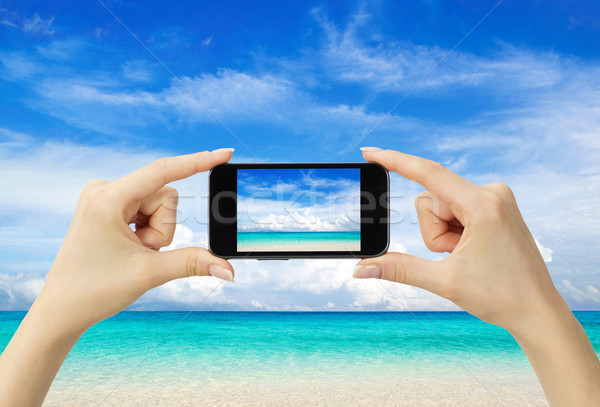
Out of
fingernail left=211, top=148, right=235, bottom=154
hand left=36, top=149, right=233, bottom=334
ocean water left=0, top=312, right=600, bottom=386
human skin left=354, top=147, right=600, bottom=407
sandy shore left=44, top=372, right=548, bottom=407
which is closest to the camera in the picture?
human skin left=354, top=147, right=600, bottom=407

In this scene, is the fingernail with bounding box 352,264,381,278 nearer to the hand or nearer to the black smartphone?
the black smartphone

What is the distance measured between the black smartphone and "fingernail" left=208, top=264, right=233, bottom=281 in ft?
0.83

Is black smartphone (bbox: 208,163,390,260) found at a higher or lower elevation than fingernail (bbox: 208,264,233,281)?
higher

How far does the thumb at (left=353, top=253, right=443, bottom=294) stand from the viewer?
8.28ft

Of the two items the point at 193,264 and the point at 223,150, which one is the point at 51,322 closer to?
the point at 193,264

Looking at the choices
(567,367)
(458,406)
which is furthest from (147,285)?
(458,406)

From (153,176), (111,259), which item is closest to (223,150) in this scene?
(153,176)

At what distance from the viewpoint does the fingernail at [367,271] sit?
2.63 m

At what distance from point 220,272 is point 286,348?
56.7 ft

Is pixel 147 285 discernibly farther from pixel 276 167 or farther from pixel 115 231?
pixel 276 167

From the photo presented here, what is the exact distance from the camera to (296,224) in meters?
3.29

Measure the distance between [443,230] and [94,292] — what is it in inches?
99.2

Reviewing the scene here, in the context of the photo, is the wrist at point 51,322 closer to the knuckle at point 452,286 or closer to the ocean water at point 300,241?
the ocean water at point 300,241

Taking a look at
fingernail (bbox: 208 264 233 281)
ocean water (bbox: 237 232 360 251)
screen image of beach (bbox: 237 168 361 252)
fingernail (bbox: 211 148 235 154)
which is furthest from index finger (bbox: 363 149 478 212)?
fingernail (bbox: 208 264 233 281)
